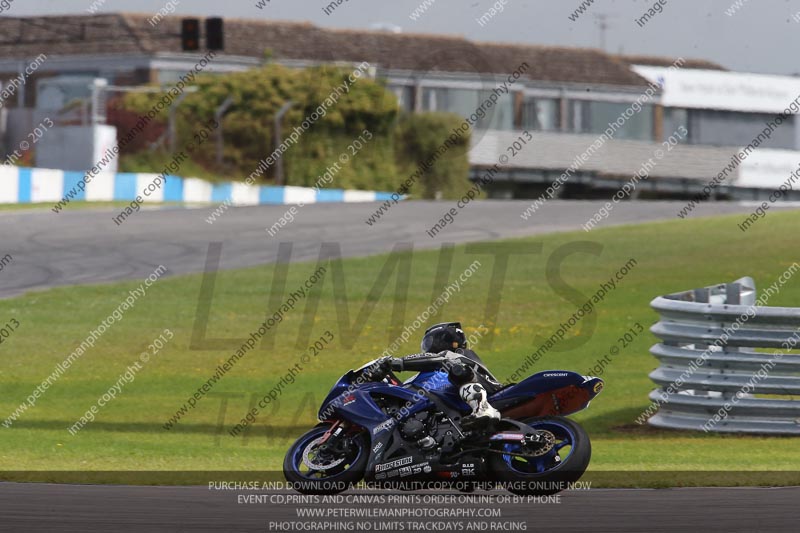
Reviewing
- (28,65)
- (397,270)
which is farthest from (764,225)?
(28,65)

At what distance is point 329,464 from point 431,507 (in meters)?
0.99

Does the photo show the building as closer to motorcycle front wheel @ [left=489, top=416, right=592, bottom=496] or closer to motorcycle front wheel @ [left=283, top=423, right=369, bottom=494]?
motorcycle front wheel @ [left=283, top=423, right=369, bottom=494]

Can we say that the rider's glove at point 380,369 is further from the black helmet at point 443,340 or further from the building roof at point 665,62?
the building roof at point 665,62

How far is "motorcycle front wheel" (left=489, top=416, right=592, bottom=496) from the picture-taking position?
848 cm

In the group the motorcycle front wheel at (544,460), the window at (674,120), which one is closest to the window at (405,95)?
the window at (674,120)

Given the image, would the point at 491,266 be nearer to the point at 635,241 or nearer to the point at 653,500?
the point at 635,241

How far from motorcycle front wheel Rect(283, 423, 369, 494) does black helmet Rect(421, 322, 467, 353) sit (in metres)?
0.80

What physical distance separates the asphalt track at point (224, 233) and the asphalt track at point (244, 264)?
0.09 ft

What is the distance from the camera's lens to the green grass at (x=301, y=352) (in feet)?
39.1

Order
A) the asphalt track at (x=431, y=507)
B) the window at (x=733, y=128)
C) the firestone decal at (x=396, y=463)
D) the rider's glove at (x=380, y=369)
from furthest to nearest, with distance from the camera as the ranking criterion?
the window at (x=733, y=128), the rider's glove at (x=380, y=369), the firestone decal at (x=396, y=463), the asphalt track at (x=431, y=507)

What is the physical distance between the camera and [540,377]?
8898mm

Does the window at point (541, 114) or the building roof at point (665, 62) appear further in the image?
the building roof at point (665, 62)

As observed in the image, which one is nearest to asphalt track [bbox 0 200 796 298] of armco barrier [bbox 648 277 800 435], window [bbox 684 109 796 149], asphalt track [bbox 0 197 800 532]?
asphalt track [bbox 0 197 800 532]

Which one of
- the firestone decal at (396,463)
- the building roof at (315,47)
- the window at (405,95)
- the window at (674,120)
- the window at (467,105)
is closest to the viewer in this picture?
the firestone decal at (396,463)
